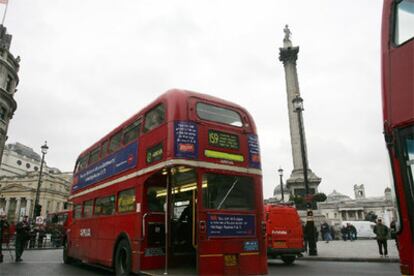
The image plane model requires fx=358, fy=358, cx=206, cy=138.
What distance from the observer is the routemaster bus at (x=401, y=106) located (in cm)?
422

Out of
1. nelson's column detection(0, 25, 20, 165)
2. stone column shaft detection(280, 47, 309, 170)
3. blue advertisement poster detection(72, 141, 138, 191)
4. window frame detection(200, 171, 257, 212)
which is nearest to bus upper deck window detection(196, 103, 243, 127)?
window frame detection(200, 171, 257, 212)

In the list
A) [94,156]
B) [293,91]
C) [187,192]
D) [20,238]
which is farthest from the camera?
[293,91]

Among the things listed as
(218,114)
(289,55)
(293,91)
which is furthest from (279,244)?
(289,55)

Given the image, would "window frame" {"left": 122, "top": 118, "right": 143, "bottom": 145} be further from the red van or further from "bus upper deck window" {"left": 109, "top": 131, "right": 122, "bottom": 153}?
the red van

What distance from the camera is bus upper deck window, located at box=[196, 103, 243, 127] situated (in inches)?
326

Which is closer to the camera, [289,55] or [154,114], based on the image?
[154,114]

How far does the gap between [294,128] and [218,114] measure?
A: 29083mm

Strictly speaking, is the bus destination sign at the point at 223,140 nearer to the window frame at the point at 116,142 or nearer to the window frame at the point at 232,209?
the window frame at the point at 232,209

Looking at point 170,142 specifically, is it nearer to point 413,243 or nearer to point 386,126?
point 386,126

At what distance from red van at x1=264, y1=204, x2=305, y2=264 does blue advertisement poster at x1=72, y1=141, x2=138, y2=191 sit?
636cm

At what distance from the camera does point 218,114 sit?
860cm

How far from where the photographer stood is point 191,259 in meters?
8.96

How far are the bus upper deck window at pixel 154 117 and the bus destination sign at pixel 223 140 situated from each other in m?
1.19

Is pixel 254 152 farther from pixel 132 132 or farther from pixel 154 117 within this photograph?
pixel 132 132
